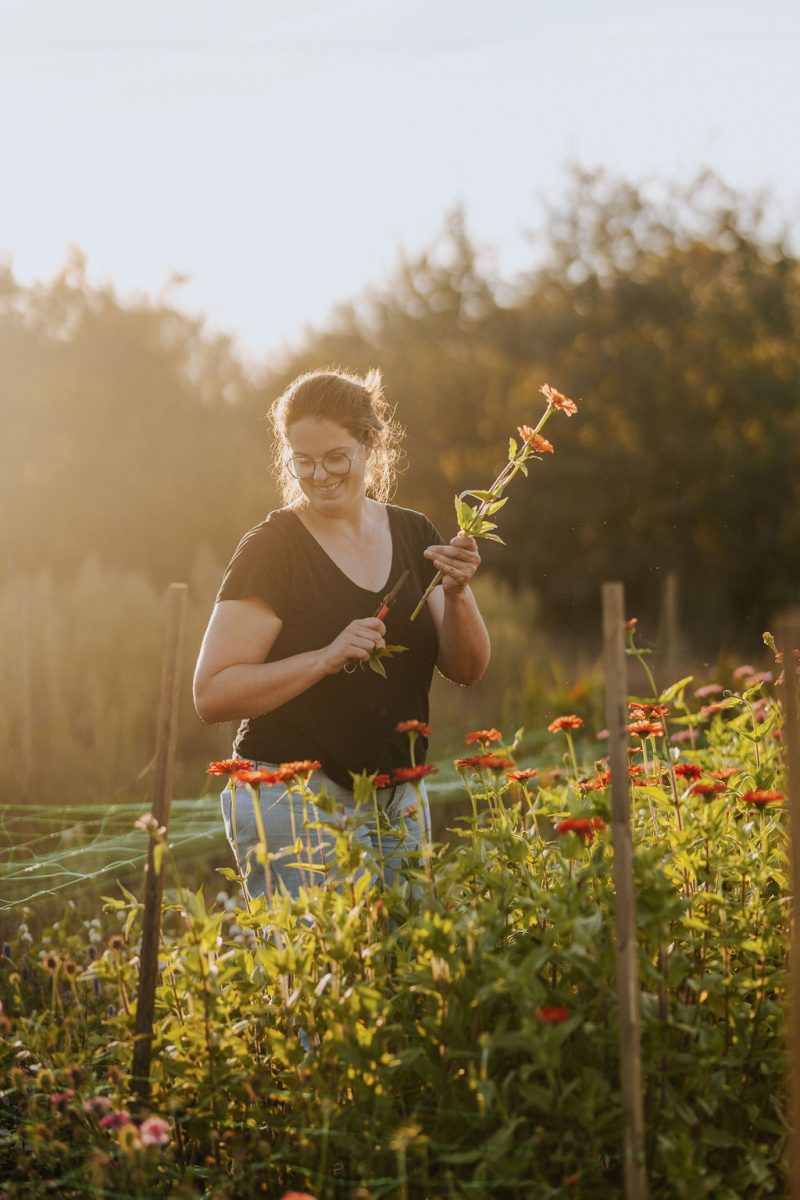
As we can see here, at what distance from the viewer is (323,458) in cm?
263

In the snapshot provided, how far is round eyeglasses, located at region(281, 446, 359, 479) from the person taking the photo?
2.63m

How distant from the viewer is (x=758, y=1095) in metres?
2.13

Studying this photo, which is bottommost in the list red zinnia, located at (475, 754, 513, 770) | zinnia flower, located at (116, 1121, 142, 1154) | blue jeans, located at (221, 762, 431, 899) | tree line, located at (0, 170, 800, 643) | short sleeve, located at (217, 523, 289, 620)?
zinnia flower, located at (116, 1121, 142, 1154)

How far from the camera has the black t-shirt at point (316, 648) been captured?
259 centimetres

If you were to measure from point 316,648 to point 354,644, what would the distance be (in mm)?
270

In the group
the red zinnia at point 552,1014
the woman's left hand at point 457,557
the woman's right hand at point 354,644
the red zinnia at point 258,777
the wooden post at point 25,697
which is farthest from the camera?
the wooden post at point 25,697

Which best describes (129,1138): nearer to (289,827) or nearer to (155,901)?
(155,901)

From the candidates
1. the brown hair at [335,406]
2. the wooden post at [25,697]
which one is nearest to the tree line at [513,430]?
the wooden post at [25,697]

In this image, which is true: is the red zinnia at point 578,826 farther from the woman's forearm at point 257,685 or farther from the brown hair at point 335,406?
the brown hair at point 335,406

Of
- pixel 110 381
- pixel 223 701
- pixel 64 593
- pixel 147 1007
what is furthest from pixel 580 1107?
pixel 110 381

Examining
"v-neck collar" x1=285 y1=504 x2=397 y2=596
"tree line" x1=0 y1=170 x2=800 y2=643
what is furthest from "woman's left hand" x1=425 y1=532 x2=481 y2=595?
"tree line" x1=0 y1=170 x2=800 y2=643

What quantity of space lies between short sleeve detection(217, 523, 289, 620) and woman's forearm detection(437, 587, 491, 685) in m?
0.37

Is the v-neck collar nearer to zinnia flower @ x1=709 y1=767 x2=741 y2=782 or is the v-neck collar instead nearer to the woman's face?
the woman's face

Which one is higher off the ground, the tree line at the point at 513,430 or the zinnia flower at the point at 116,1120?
the tree line at the point at 513,430
